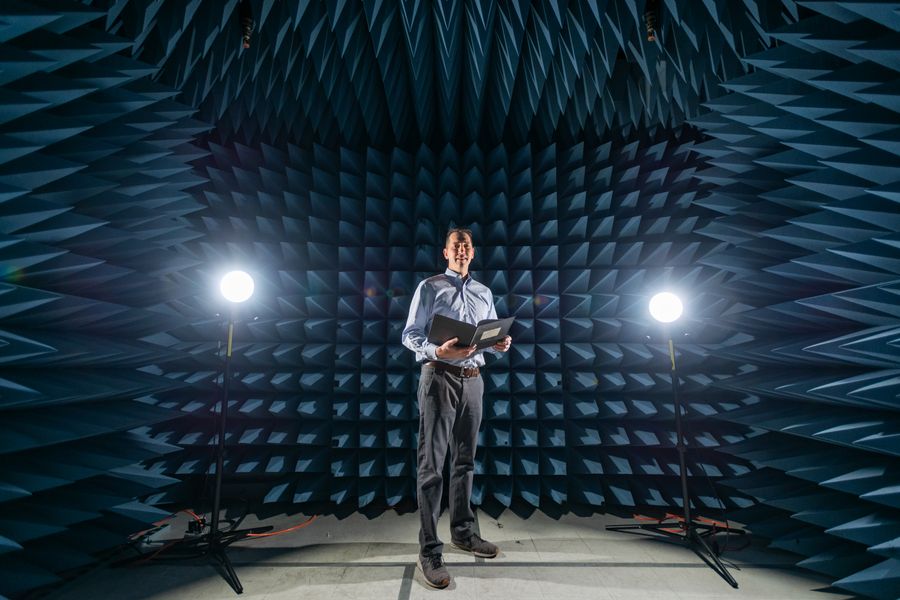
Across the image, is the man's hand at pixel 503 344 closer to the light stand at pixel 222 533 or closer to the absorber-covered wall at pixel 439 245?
the absorber-covered wall at pixel 439 245

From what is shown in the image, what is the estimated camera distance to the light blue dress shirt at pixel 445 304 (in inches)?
70.6

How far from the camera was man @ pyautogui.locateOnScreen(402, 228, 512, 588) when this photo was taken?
1.58 metres

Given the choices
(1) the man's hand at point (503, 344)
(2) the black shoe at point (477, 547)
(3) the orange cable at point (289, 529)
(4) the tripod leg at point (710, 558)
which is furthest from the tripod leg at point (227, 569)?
(4) the tripod leg at point (710, 558)

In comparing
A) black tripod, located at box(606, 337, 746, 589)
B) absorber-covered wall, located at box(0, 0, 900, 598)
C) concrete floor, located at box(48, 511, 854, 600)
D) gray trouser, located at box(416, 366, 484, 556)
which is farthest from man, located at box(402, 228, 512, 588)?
black tripod, located at box(606, 337, 746, 589)

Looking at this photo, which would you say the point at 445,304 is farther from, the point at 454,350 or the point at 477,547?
the point at 477,547

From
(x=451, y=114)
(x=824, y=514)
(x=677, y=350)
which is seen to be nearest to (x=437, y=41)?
(x=451, y=114)

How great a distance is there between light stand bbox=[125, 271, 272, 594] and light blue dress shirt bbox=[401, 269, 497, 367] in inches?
37.2

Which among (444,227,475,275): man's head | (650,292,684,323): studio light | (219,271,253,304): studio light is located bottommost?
(650,292,684,323): studio light

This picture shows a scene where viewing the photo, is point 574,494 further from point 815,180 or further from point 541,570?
point 815,180

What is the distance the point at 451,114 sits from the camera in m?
2.84

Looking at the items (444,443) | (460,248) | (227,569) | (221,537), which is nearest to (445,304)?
(460,248)

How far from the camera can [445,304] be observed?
1.85 m

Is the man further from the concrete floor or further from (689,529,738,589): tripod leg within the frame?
(689,529,738,589): tripod leg

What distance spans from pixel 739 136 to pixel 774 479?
2045 mm
